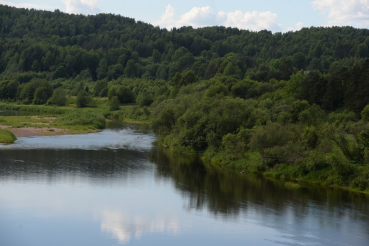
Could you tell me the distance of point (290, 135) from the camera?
157ft

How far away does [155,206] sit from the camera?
35969 mm

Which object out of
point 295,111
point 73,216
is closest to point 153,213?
point 73,216

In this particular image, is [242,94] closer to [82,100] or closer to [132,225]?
[82,100]

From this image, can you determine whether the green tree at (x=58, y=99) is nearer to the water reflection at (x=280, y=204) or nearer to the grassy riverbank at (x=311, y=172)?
the water reflection at (x=280, y=204)

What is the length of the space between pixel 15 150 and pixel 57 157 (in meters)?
5.88

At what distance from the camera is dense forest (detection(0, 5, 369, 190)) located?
149 feet

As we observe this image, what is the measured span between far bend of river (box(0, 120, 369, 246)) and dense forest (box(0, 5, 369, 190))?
11.1 feet

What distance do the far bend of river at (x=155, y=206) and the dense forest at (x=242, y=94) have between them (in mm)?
3382

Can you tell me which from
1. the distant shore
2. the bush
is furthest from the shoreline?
the bush

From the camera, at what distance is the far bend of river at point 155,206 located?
1166 inches

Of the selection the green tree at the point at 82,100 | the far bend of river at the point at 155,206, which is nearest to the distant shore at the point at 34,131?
the far bend of river at the point at 155,206

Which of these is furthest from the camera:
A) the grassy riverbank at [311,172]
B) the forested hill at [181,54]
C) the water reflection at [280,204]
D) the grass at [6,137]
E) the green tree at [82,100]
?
the forested hill at [181,54]

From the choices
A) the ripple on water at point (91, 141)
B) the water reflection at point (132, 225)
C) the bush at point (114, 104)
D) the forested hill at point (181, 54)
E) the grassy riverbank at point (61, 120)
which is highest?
the forested hill at point (181, 54)

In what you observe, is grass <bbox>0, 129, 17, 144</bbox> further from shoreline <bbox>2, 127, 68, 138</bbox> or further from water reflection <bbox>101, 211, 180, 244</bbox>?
water reflection <bbox>101, 211, 180, 244</bbox>
